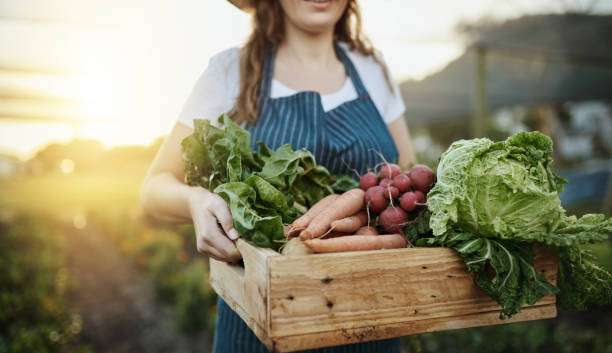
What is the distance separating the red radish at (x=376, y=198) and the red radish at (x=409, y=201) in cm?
10

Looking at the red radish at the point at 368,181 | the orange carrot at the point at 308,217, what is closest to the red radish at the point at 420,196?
the red radish at the point at 368,181

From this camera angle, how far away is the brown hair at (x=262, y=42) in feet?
7.58

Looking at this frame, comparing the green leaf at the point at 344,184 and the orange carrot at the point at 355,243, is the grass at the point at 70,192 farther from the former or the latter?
the orange carrot at the point at 355,243

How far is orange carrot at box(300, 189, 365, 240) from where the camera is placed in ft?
6.18

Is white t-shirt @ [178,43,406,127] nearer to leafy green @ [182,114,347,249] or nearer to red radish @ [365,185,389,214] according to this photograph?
leafy green @ [182,114,347,249]

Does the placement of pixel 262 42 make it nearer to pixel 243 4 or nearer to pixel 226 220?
pixel 243 4

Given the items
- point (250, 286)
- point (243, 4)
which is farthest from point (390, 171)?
point (243, 4)

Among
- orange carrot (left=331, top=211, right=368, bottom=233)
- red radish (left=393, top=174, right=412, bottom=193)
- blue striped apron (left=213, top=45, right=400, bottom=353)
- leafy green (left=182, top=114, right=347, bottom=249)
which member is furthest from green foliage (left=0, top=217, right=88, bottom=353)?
red radish (left=393, top=174, right=412, bottom=193)

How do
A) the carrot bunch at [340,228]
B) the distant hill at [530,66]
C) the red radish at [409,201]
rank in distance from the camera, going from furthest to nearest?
the distant hill at [530,66], the red radish at [409,201], the carrot bunch at [340,228]

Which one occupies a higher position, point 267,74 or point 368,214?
point 267,74

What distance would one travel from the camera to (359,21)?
274 cm

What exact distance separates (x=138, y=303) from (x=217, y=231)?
276 inches

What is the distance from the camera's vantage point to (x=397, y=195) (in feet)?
6.63

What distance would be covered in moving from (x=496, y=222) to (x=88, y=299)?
8139mm
